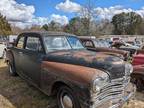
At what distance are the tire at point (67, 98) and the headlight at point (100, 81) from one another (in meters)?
0.58

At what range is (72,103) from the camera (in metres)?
4.42

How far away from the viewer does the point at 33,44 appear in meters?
6.18

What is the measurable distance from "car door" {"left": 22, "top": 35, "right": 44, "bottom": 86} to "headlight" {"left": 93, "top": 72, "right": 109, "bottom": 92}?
6.62 ft

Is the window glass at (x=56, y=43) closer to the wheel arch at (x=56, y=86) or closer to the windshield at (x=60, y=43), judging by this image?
the windshield at (x=60, y=43)

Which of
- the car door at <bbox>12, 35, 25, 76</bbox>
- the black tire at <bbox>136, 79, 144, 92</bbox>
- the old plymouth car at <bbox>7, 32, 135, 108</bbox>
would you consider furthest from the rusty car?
the car door at <bbox>12, 35, 25, 76</bbox>

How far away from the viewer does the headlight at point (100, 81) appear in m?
3.90

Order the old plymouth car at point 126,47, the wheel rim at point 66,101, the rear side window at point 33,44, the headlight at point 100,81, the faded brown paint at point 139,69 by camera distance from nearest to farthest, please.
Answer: the headlight at point 100,81 → the wheel rim at point 66,101 → the rear side window at point 33,44 → the faded brown paint at point 139,69 → the old plymouth car at point 126,47

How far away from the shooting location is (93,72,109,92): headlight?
3896 millimetres

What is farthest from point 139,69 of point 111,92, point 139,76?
point 111,92

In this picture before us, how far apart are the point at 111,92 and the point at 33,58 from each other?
2.58m

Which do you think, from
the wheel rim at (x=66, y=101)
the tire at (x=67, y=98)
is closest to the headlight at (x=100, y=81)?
the tire at (x=67, y=98)

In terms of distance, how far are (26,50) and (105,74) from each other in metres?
3.14

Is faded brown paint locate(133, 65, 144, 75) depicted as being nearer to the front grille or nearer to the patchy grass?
the front grille

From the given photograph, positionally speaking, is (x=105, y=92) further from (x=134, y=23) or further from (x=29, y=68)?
(x=134, y=23)
